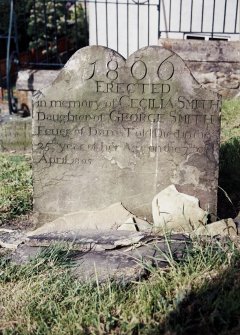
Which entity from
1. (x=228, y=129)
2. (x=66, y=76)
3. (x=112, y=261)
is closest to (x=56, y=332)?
(x=112, y=261)

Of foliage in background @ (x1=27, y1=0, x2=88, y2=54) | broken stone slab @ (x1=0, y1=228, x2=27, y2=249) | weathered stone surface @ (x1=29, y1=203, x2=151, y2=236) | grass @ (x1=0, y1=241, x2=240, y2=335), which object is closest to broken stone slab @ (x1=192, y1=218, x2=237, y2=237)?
grass @ (x1=0, y1=241, x2=240, y2=335)

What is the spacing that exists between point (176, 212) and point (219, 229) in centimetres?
36

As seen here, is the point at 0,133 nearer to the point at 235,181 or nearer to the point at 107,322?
the point at 235,181

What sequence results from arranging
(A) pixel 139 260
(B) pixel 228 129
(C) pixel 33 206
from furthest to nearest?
(B) pixel 228 129, (C) pixel 33 206, (A) pixel 139 260

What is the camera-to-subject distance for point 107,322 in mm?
2479

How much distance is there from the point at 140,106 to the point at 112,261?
115 centimetres

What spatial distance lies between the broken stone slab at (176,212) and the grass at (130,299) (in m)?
0.53

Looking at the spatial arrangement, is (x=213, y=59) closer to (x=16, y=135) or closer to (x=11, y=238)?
(x=16, y=135)

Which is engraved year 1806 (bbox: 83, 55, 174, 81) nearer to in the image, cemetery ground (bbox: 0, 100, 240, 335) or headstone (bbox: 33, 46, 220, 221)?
headstone (bbox: 33, 46, 220, 221)

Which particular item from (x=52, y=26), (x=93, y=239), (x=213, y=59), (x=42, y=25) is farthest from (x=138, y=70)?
(x=42, y=25)

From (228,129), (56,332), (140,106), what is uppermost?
(140,106)

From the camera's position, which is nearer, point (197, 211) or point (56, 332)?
point (56, 332)

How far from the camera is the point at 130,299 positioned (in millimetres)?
2660

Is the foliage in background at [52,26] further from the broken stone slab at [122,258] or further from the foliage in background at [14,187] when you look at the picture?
the broken stone slab at [122,258]
